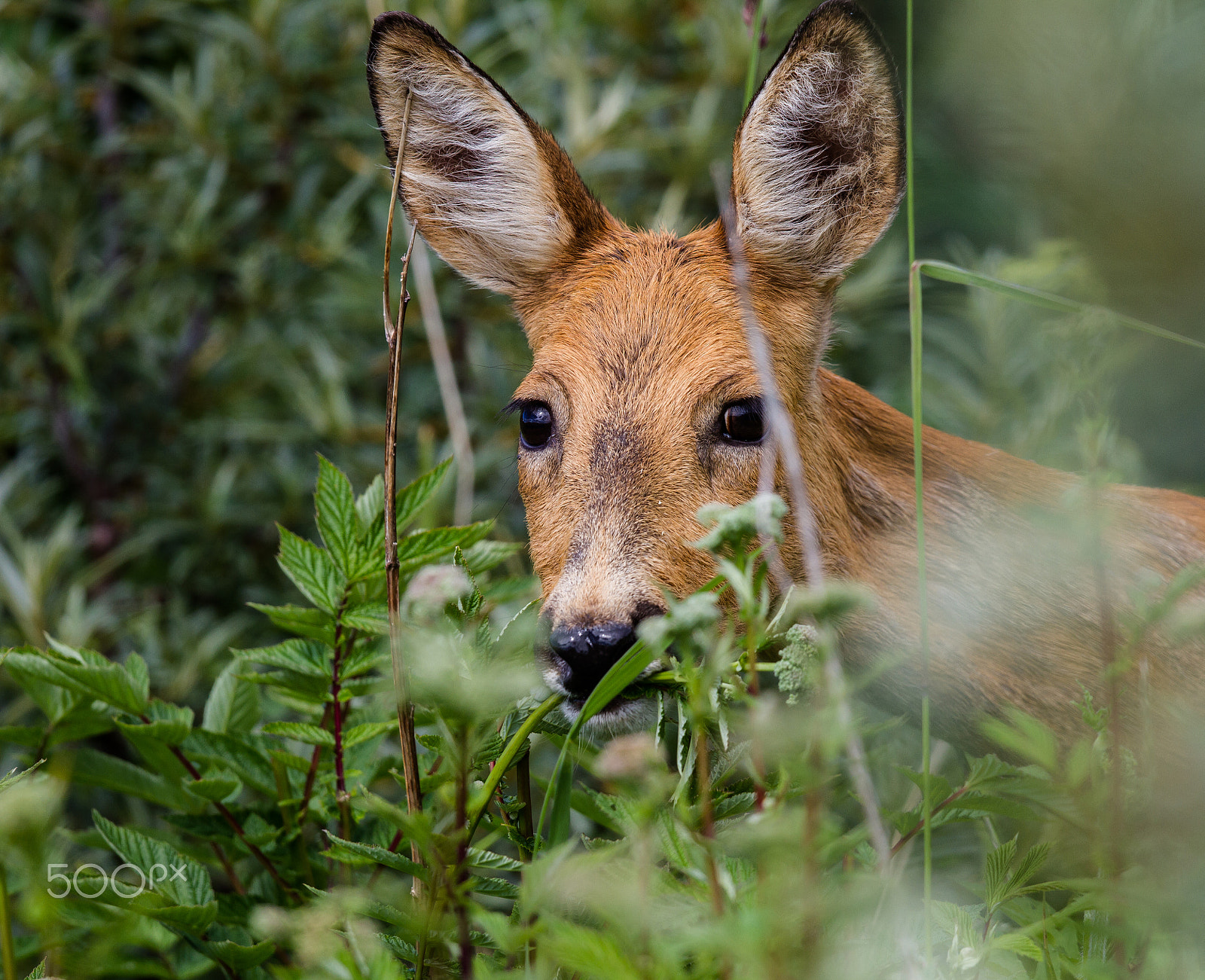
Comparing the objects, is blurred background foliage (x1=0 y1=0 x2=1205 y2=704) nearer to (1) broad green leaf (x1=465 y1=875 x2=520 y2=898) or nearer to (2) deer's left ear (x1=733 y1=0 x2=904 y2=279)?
(2) deer's left ear (x1=733 y1=0 x2=904 y2=279)

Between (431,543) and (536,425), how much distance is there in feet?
3.01

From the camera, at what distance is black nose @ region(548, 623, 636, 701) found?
5.60 ft

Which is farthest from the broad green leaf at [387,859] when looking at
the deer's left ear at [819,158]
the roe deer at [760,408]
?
the deer's left ear at [819,158]

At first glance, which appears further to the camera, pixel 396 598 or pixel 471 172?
pixel 471 172

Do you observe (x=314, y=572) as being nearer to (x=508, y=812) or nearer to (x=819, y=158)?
(x=508, y=812)

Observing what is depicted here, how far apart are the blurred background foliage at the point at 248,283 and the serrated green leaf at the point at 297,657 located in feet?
7.79

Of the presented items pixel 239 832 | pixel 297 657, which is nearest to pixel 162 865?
pixel 239 832

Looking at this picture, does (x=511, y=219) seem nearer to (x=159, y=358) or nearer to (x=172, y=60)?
(x=159, y=358)

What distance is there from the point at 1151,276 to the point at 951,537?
1.34 meters

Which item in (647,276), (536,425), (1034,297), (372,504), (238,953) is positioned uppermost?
(1034,297)

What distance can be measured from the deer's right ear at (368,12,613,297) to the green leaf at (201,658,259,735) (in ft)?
4.29

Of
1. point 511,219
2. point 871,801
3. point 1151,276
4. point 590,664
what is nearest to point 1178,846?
point 871,801

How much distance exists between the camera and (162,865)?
4.70 ft

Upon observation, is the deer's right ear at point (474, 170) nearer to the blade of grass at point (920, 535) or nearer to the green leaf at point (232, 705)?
the blade of grass at point (920, 535)
